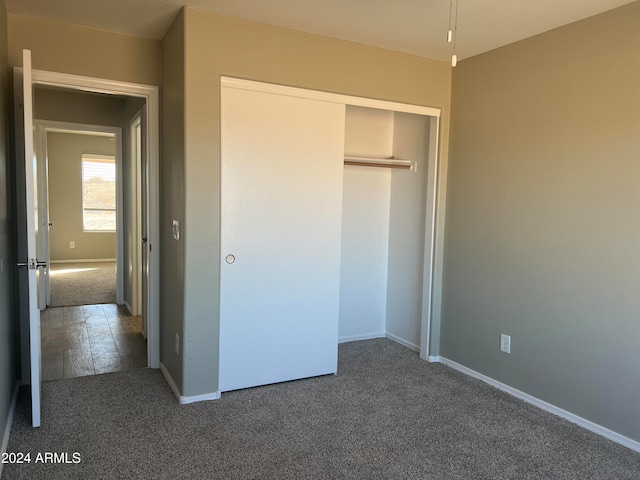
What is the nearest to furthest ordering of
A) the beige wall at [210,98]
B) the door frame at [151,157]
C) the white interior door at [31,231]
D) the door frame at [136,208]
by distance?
the white interior door at [31,231], the beige wall at [210,98], the door frame at [151,157], the door frame at [136,208]

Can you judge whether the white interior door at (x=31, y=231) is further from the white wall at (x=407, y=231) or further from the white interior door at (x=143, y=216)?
the white wall at (x=407, y=231)

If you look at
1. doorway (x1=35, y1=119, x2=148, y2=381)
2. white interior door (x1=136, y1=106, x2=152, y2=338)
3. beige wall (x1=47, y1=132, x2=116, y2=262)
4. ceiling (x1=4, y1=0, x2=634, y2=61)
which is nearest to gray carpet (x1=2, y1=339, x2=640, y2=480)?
doorway (x1=35, y1=119, x2=148, y2=381)

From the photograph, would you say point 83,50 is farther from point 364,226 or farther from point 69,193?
point 69,193

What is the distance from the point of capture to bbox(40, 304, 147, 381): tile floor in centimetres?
352

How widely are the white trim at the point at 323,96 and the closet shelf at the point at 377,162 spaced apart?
0.53 meters

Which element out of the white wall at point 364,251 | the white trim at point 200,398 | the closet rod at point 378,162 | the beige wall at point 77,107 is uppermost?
the beige wall at point 77,107

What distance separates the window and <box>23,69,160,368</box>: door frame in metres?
6.18

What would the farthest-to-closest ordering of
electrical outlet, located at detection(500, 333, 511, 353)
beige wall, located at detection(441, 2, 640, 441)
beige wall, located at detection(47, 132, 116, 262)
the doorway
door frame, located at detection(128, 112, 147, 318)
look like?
beige wall, located at detection(47, 132, 116, 262)
door frame, located at detection(128, 112, 147, 318)
the doorway
electrical outlet, located at detection(500, 333, 511, 353)
beige wall, located at detection(441, 2, 640, 441)

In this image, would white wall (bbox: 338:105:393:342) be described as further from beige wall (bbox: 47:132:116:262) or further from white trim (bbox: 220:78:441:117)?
beige wall (bbox: 47:132:116:262)

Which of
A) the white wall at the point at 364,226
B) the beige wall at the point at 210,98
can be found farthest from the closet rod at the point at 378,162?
the beige wall at the point at 210,98

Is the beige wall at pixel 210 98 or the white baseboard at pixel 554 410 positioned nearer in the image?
the white baseboard at pixel 554 410

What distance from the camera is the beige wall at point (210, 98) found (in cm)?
279

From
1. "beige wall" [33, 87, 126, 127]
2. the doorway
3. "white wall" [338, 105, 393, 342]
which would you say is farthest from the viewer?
"beige wall" [33, 87, 126, 127]

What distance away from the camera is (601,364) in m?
2.67
